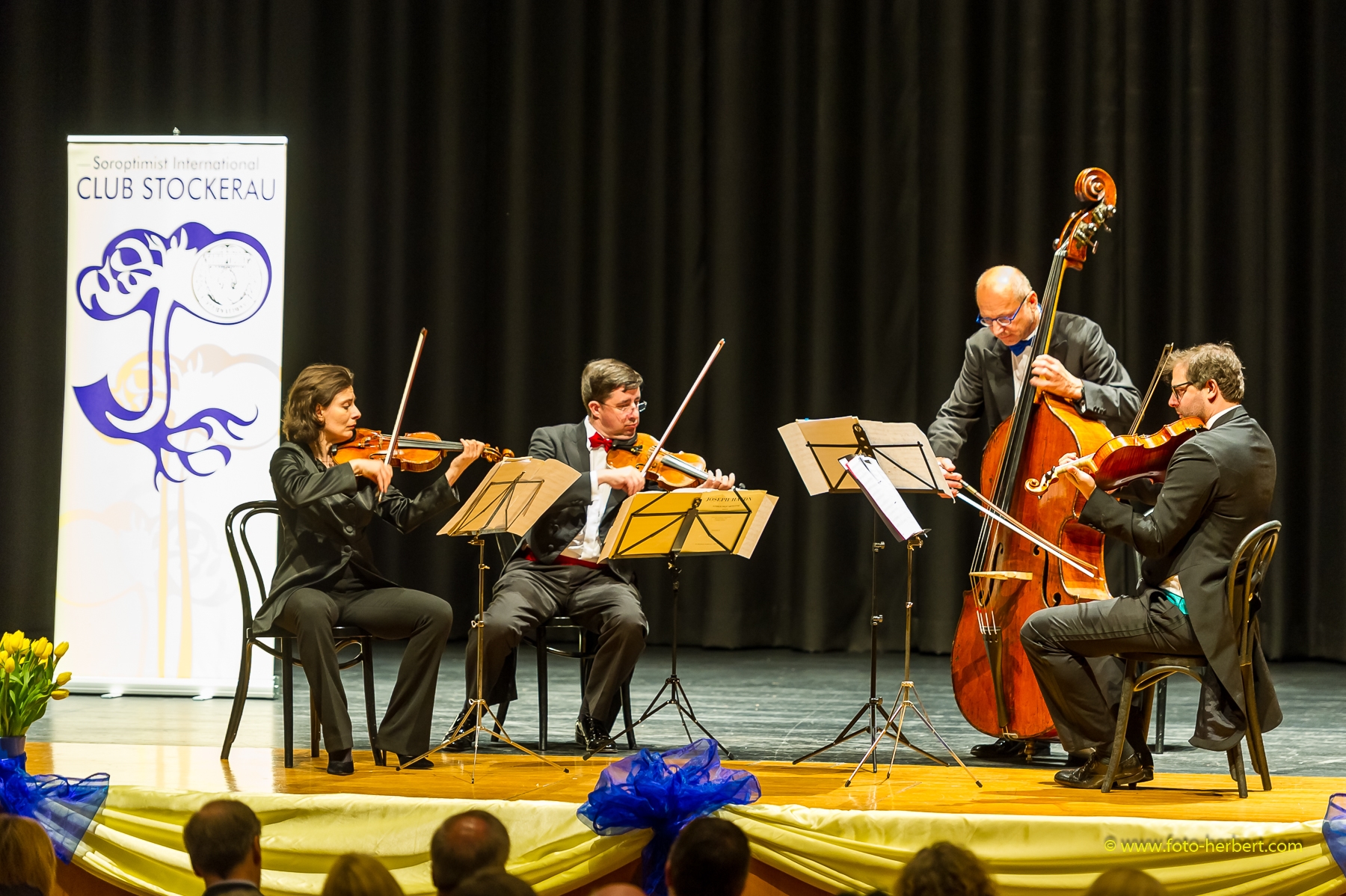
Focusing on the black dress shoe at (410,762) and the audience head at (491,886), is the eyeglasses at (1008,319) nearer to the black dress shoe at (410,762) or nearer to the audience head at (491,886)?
the black dress shoe at (410,762)

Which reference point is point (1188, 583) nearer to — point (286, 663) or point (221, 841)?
point (221, 841)

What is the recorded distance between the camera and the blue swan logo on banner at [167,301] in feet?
17.4

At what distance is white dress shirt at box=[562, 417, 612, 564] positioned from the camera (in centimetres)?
433

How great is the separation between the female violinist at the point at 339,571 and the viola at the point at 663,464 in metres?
0.46

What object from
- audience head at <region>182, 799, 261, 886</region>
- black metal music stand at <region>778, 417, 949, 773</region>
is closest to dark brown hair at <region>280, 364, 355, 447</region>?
black metal music stand at <region>778, 417, 949, 773</region>

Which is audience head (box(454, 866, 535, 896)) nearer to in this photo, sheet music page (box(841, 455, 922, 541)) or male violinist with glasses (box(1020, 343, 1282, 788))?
sheet music page (box(841, 455, 922, 541))

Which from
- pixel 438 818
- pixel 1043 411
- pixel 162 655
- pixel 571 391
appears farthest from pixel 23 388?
pixel 1043 411

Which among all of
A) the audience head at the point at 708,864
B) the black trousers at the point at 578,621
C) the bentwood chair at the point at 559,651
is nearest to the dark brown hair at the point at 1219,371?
the black trousers at the point at 578,621

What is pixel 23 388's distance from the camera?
6.65m

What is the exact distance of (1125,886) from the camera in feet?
6.11

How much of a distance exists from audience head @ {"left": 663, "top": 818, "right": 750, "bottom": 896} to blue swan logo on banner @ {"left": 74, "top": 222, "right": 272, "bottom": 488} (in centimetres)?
354

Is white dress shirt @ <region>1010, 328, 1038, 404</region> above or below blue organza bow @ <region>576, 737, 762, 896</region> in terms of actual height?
above

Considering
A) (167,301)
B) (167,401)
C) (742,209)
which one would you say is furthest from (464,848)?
(742,209)

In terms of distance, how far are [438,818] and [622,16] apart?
481 cm
